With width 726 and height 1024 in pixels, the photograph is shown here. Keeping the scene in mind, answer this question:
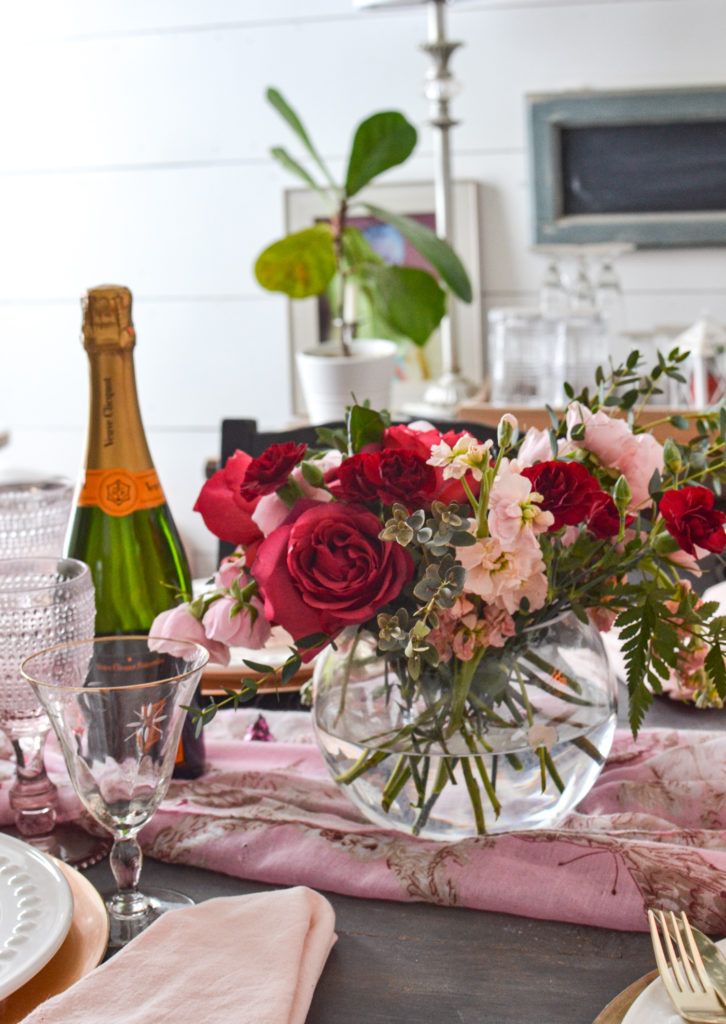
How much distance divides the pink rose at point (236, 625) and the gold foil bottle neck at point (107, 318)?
0.91 feet

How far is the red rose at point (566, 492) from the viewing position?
0.54 metres

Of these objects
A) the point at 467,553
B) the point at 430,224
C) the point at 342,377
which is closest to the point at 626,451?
the point at 467,553

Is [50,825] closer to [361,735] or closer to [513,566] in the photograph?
[361,735]

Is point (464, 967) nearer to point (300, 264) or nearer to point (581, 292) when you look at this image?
point (300, 264)

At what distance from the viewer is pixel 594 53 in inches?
99.3

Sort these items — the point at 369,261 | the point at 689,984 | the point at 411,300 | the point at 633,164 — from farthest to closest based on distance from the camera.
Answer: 1. the point at 633,164
2. the point at 369,261
3. the point at 411,300
4. the point at 689,984

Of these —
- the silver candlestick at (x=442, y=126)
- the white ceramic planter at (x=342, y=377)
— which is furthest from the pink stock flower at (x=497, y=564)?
the silver candlestick at (x=442, y=126)

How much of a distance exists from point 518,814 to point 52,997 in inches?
10.7

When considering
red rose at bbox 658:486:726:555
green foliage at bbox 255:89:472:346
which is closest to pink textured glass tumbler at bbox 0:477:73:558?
red rose at bbox 658:486:726:555

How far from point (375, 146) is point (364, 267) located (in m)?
0.23

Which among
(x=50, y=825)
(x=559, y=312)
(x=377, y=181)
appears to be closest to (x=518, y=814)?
(x=50, y=825)

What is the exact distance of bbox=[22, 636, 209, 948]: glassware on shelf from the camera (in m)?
0.57

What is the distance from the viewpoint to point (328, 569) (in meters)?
0.55

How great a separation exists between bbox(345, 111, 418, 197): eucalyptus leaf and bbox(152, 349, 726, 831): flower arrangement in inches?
53.7
